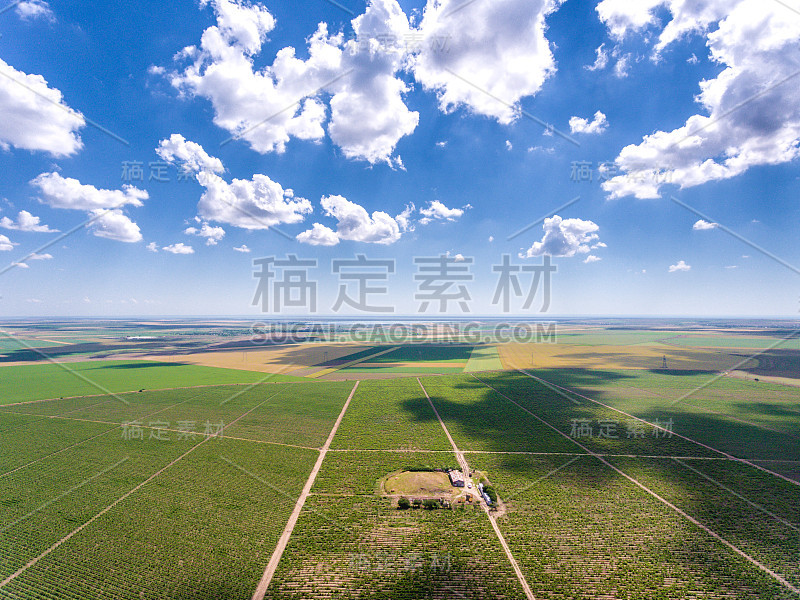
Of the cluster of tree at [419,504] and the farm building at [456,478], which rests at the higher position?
the farm building at [456,478]

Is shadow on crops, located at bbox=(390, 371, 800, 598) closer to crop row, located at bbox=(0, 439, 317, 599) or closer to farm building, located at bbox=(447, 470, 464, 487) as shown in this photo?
farm building, located at bbox=(447, 470, 464, 487)

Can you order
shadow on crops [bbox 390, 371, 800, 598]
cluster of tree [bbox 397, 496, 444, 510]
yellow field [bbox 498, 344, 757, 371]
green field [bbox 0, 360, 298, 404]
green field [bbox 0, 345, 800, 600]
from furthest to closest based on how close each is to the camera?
yellow field [bbox 498, 344, 757, 371], green field [bbox 0, 360, 298, 404], cluster of tree [bbox 397, 496, 444, 510], shadow on crops [bbox 390, 371, 800, 598], green field [bbox 0, 345, 800, 600]

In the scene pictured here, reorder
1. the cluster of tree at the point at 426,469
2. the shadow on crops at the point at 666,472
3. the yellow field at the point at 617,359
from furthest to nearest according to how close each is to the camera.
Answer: the yellow field at the point at 617,359
the cluster of tree at the point at 426,469
the shadow on crops at the point at 666,472

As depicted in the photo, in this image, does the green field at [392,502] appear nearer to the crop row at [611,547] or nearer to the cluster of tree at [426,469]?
the crop row at [611,547]

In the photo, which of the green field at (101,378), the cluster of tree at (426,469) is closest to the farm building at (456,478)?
the cluster of tree at (426,469)

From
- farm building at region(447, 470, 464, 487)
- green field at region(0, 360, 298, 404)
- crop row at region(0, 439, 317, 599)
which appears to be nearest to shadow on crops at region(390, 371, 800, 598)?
farm building at region(447, 470, 464, 487)

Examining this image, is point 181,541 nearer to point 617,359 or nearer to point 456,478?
point 456,478

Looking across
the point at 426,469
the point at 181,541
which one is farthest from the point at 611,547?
the point at 181,541
